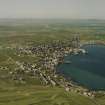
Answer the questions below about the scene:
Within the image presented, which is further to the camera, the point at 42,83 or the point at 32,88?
the point at 42,83

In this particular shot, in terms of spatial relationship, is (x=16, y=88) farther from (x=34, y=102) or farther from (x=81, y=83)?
(x=81, y=83)

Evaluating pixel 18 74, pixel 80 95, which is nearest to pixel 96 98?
pixel 80 95

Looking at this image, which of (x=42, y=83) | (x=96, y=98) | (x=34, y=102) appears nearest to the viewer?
(x=34, y=102)

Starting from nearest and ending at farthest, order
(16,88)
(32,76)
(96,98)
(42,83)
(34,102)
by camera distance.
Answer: (34,102), (96,98), (16,88), (42,83), (32,76)

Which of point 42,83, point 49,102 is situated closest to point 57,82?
point 42,83

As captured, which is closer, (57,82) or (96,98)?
(96,98)

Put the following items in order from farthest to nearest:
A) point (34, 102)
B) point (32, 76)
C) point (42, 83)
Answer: point (32, 76) → point (42, 83) → point (34, 102)

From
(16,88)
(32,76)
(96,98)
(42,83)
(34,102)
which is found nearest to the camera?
(34,102)

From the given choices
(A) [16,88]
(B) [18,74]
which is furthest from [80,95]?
(B) [18,74]

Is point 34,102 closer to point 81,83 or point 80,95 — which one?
point 80,95
